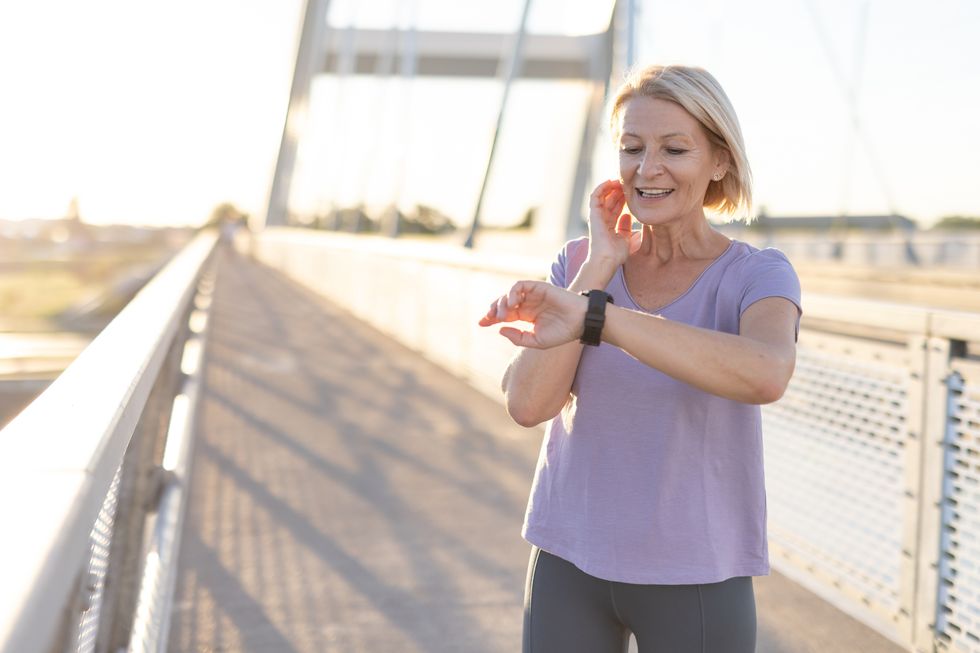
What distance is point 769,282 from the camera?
5.66ft

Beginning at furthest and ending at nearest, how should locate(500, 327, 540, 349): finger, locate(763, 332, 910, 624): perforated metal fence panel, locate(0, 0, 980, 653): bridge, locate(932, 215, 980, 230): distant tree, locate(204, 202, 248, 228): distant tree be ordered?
locate(204, 202, 248, 228): distant tree, locate(932, 215, 980, 230): distant tree, locate(763, 332, 910, 624): perforated metal fence panel, locate(500, 327, 540, 349): finger, locate(0, 0, 980, 653): bridge

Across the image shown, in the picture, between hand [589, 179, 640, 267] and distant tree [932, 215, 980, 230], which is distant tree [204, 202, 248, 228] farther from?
hand [589, 179, 640, 267]

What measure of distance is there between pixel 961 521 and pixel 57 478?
2781 millimetres

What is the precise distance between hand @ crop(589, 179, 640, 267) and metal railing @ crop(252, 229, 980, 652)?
172 cm

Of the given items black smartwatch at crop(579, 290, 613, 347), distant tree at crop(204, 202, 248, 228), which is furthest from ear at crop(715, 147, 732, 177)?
distant tree at crop(204, 202, 248, 228)

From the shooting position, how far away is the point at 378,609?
3.91 metres

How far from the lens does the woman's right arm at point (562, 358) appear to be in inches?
71.3

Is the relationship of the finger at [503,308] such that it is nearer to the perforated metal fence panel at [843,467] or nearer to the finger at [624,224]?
the finger at [624,224]

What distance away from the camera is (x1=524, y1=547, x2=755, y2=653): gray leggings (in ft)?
5.79

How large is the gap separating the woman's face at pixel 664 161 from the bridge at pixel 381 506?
884 mm

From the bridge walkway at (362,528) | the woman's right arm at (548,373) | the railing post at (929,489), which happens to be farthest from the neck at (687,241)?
the bridge walkway at (362,528)

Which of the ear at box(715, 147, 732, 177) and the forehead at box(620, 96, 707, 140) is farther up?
the forehead at box(620, 96, 707, 140)

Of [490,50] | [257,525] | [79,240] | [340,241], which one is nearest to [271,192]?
[79,240]

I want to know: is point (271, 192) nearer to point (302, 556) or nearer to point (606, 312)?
point (302, 556)
